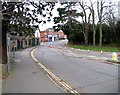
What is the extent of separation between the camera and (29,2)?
2331cm

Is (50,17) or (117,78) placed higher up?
(50,17)

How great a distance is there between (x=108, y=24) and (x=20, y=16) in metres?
51.7

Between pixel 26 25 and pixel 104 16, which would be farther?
pixel 104 16

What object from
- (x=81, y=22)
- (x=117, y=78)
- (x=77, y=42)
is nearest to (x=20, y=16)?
(x=117, y=78)

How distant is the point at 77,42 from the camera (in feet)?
286

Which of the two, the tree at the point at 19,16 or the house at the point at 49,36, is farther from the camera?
the house at the point at 49,36

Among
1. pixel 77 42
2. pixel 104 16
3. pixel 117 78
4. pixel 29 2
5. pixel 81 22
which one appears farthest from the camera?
pixel 77 42

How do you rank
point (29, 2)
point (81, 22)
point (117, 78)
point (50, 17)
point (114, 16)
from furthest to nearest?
point (81, 22)
point (114, 16)
point (50, 17)
point (29, 2)
point (117, 78)

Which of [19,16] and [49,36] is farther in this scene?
[49,36]

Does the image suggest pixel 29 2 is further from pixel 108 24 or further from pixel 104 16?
pixel 108 24

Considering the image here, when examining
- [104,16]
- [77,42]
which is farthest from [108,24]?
[77,42]

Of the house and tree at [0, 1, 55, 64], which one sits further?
the house

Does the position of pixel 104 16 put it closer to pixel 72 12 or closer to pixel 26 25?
pixel 72 12

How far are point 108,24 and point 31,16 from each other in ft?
161
